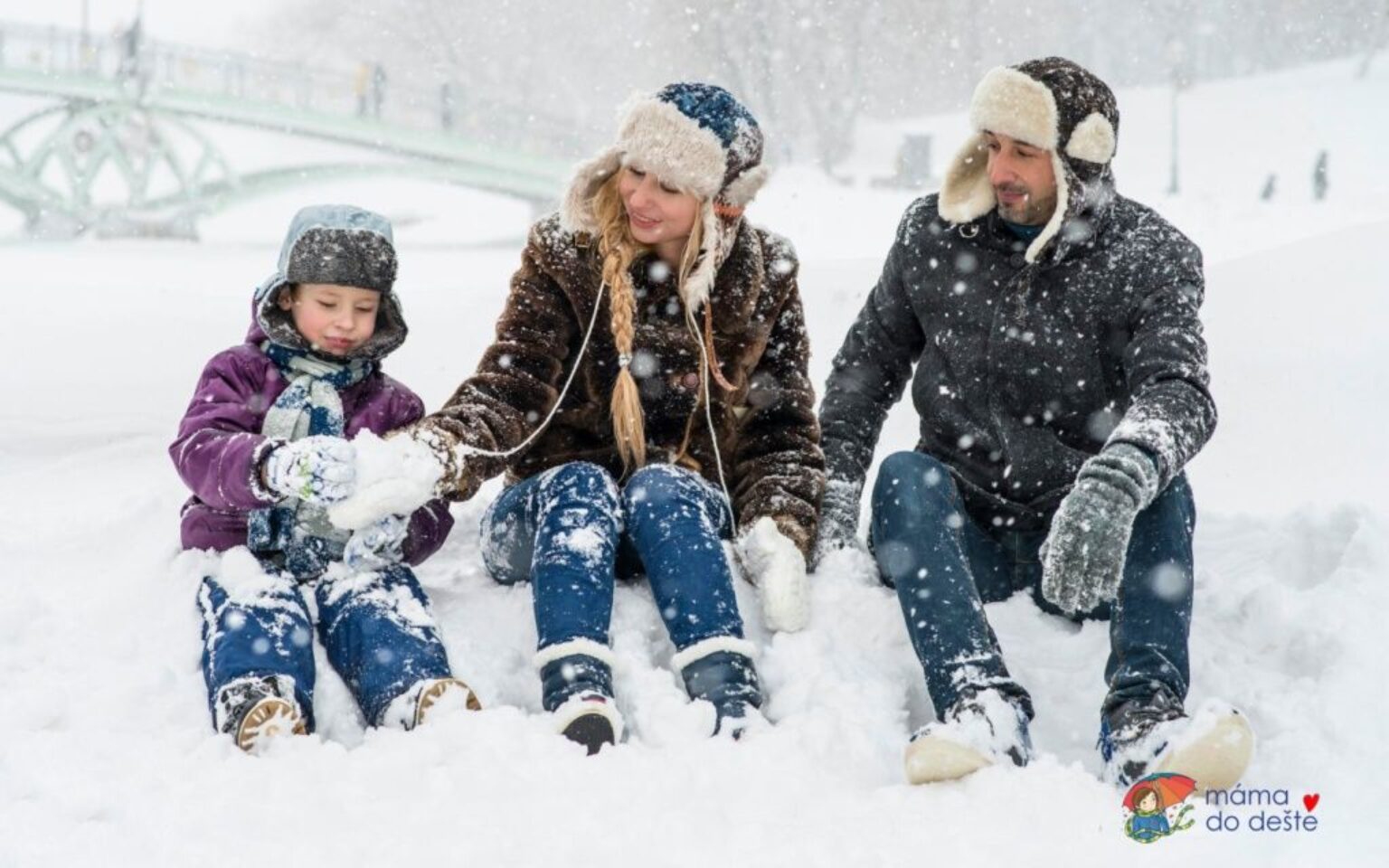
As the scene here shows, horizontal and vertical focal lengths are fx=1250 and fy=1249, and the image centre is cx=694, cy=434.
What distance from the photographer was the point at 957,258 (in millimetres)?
3193

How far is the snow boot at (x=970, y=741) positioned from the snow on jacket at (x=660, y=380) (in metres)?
0.80

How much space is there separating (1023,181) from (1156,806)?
1514mm

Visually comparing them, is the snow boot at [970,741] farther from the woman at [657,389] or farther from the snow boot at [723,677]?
the woman at [657,389]

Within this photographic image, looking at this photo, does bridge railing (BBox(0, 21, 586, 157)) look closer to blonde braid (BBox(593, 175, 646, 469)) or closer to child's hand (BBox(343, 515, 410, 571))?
blonde braid (BBox(593, 175, 646, 469))

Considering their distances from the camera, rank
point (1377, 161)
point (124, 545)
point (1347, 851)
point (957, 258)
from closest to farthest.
A: point (1347, 851) → point (957, 258) → point (124, 545) → point (1377, 161)

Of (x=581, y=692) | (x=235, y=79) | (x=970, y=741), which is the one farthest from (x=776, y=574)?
(x=235, y=79)

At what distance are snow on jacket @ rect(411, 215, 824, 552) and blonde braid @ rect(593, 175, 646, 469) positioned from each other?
6 cm

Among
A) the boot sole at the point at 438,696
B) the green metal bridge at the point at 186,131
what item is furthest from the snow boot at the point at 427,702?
the green metal bridge at the point at 186,131

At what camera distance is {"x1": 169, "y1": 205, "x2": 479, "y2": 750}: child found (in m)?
2.57

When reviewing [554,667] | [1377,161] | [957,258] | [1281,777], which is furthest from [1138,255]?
[1377,161]

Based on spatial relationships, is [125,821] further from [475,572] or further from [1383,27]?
[1383,27]

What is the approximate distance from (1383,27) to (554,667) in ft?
160

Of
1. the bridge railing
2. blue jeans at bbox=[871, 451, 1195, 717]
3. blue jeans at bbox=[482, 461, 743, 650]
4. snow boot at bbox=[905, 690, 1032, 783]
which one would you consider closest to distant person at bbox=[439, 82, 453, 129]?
the bridge railing

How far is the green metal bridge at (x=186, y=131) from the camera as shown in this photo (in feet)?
60.7
